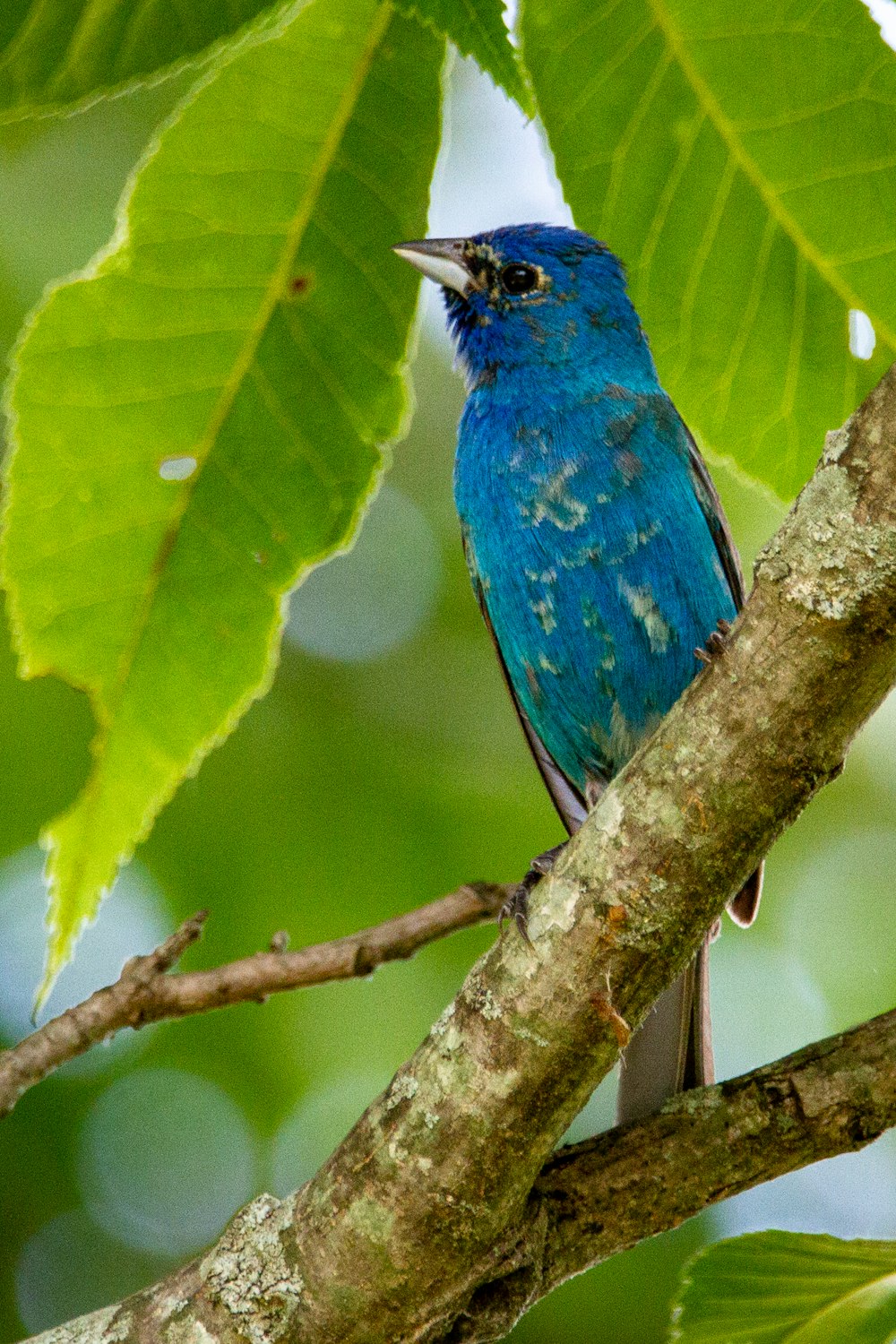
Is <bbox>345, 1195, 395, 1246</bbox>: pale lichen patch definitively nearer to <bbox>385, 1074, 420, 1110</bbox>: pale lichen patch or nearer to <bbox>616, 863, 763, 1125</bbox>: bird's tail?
<bbox>385, 1074, 420, 1110</bbox>: pale lichen patch

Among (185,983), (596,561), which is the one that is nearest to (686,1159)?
(185,983)

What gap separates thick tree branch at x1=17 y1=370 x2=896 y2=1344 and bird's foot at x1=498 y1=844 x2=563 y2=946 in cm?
3

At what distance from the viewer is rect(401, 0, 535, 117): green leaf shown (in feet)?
5.61

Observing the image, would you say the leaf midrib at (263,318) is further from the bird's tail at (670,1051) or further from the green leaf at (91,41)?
the bird's tail at (670,1051)

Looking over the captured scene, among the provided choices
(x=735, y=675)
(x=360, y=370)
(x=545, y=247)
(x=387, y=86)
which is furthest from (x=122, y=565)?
(x=545, y=247)

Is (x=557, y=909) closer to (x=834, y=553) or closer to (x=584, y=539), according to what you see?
(x=834, y=553)

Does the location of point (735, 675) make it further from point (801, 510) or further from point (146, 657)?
point (146, 657)

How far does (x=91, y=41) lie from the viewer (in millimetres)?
1596

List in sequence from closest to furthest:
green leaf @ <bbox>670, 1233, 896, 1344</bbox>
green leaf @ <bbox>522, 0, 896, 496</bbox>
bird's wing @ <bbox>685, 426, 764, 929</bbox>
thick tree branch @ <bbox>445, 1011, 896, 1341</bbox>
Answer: green leaf @ <bbox>522, 0, 896, 496</bbox> < green leaf @ <bbox>670, 1233, 896, 1344</bbox> < thick tree branch @ <bbox>445, 1011, 896, 1341</bbox> < bird's wing @ <bbox>685, 426, 764, 929</bbox>

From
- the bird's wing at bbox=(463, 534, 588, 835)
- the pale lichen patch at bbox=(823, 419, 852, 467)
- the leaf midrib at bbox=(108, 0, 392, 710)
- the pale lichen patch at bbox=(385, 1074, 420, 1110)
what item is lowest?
the pale lichen patch at bbox=(385, 1074, 420, 1110)

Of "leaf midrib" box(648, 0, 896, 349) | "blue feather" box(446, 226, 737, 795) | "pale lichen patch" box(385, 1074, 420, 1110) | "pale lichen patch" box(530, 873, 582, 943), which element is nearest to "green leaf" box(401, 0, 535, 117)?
"leaf midrib" box(648, 0, 896, 349)

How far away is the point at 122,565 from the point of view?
227 centimetres

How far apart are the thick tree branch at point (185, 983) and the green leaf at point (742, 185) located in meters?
1.23

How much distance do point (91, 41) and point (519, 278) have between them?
3623 mm
